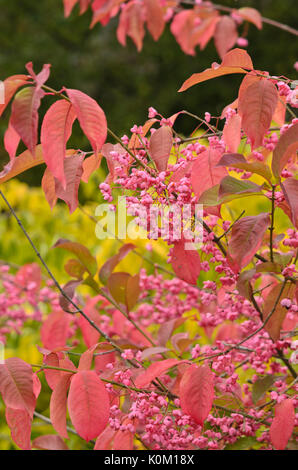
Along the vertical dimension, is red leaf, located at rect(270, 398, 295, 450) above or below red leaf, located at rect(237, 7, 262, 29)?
below

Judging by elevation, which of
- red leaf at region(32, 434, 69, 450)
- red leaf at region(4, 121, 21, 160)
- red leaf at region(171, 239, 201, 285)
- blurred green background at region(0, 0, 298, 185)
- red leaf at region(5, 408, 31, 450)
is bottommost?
blurred green background at region(0, 0, 298, 185)

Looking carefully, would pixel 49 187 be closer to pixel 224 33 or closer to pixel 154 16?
pixel 154 16

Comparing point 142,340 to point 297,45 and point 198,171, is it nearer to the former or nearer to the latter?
point 198,171

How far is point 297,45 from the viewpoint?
6.63m

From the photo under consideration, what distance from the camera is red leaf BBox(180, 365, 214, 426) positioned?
0.85 meters

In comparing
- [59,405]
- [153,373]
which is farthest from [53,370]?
[153,373]

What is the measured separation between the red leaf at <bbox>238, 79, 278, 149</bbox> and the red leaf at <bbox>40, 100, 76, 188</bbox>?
23 cm

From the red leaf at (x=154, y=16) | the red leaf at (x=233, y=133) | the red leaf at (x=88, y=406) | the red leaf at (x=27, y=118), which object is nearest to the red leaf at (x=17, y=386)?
the red leaf at (x=88, y=406)

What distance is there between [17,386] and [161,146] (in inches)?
14.9

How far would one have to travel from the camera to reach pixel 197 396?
0.86 m

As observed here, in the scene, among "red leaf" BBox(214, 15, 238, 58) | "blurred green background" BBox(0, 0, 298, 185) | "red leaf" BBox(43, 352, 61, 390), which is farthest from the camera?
"blurred green background" BBox(0, 0, 298, 185)

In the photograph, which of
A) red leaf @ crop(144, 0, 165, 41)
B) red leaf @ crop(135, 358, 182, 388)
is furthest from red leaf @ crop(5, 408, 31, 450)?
red leaf @ crop(144, 0, 165, 41)

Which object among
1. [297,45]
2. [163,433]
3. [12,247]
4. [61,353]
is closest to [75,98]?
[61,353]

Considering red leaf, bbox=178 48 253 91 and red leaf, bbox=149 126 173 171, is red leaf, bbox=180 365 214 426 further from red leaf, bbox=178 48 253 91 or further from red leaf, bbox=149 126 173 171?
red leaf, bbox=178 48 253 91
